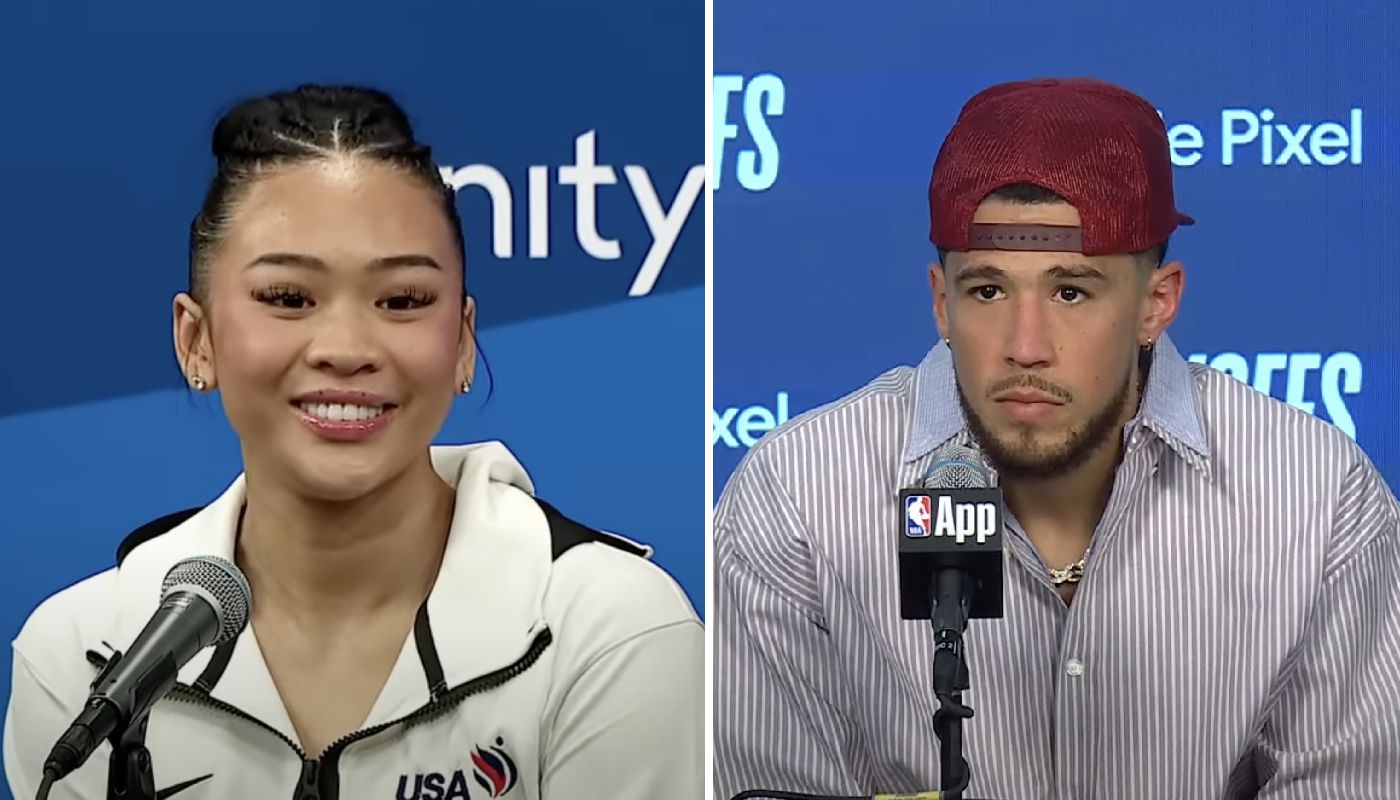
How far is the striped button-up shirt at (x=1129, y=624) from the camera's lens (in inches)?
113

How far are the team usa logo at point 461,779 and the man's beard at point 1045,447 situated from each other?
1.00m

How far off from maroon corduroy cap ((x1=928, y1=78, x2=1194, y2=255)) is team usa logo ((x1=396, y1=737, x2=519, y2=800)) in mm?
1188

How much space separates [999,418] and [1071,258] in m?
0.30

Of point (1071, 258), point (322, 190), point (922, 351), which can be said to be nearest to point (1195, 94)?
point (1071, 258)

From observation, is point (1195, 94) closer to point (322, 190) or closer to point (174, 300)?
point (322, 190)

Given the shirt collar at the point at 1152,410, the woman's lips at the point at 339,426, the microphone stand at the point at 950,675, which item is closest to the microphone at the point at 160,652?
the woman's lips at the point at 339,426

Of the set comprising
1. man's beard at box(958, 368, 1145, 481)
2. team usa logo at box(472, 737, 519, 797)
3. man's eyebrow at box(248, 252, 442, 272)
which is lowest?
team usa logo at box(472, 737, 519, 797)

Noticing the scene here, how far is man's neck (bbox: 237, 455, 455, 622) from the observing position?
2986 mm

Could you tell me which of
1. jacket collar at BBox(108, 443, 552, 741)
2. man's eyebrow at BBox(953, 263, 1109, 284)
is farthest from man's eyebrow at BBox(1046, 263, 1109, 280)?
jacket collar at BBox(108, 443, 552, 741)

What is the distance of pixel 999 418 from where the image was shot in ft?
9.49

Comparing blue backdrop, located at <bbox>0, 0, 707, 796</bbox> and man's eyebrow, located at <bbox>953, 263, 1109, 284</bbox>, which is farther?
blue backdrop, located at <bbox>0, 0, 707, 796</bbox>

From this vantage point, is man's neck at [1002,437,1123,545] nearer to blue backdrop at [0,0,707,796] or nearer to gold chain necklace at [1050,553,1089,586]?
gold chain necklace at [1050,553,1089,586]

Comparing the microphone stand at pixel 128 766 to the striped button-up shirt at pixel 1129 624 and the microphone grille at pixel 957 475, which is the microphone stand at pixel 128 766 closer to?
the microphone grille at pixel 957 475

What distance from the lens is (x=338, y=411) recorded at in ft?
9.62
